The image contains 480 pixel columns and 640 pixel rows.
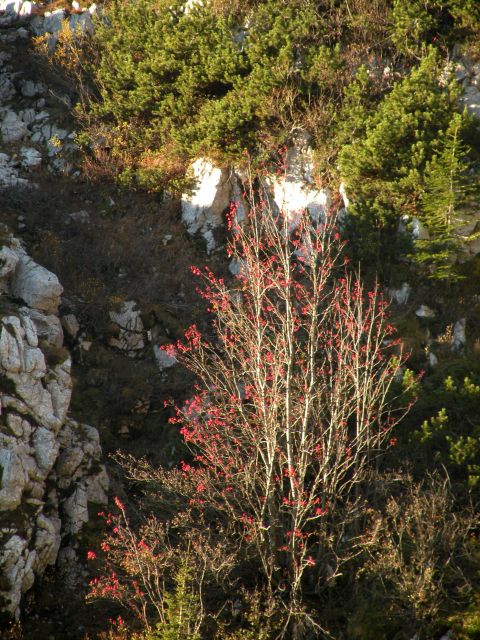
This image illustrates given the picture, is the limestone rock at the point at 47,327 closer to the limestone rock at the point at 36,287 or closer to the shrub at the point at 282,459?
the limestone rock at the point at 36,287

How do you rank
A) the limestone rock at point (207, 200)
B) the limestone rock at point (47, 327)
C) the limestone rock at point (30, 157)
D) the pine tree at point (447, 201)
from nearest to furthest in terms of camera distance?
the limestone rock at point (47, 327)
the pine tree at point (447, 201)
the limestone rock at point (207, 200)
the limestone rock at point (30, 157)

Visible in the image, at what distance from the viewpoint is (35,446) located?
379 inches

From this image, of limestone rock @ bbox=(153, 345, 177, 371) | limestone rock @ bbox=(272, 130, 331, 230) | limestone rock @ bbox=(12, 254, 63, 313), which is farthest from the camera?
limestone rock @ bbox=(272, 130, 331, 230)

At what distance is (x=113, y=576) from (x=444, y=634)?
194 inches

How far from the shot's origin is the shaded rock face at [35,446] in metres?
8.63

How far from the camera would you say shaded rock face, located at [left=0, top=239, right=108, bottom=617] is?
863cm

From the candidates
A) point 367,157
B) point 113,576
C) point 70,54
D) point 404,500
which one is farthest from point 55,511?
point 70,54

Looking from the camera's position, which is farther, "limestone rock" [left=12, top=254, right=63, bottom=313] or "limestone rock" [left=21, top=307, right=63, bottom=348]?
"limestone rock" [left=12, top=254, right=63, bottom=313]

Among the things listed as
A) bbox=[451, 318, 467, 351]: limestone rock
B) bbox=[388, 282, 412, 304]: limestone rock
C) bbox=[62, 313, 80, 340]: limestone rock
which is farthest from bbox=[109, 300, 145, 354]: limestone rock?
bbox=[451, 318, 467, 351]: limestone rock

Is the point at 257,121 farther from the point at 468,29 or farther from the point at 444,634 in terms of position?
the point at 444,634

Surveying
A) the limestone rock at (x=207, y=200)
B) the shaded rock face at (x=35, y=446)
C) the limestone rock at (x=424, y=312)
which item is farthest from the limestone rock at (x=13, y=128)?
the limestone rock at (x=424, y=312)

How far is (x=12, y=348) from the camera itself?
997 centimetres

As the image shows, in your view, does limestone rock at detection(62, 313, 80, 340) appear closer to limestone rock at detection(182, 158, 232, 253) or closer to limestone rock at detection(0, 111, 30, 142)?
limestone rock at detection(182, 158, 232, 253)

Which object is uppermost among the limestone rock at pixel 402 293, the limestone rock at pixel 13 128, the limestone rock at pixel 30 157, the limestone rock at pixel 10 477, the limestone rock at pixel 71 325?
the limestone rock at pixel 13 128
